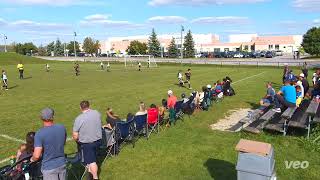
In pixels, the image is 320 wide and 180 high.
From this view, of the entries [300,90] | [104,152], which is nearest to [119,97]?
[300,90]

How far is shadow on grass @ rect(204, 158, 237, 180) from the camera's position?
26.0ft

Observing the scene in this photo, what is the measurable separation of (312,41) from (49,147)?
80.1 m

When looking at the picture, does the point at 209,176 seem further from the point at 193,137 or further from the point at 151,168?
the point at 193,137

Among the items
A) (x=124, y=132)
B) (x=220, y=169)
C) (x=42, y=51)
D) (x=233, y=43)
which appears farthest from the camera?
(x=42, y=51)

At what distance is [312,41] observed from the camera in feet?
255

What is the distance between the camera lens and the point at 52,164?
6004 millimetres

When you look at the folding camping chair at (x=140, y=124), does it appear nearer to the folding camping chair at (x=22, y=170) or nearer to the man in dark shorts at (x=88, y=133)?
the man in dark shorts at (x=88, y=133)

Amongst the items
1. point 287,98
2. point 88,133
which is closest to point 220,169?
point 88,133

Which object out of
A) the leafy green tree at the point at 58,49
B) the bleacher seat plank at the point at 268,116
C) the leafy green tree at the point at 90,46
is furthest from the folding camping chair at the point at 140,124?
the leafy green tree at the point at 58,49

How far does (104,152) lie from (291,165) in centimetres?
459

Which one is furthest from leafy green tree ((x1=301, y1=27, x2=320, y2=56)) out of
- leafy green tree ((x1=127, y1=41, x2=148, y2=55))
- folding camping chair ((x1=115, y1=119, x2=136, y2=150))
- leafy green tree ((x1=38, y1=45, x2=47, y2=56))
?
leafy green tree ((x1=38, y1=45, x2=47, y2=56))

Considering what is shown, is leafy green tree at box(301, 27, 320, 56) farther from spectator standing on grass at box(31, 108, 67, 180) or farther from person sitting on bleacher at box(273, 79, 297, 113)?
spectator standing on grass at box(31, 108, 67, 180)

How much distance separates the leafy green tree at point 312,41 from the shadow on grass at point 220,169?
75.5 metres

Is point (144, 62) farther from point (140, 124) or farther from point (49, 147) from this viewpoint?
point (49, 147)
